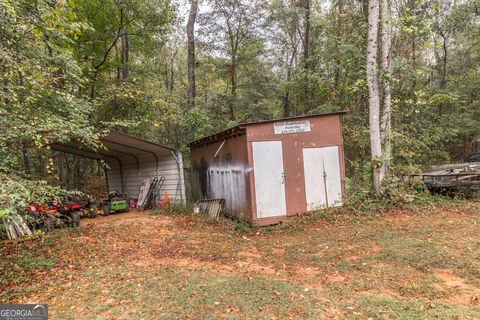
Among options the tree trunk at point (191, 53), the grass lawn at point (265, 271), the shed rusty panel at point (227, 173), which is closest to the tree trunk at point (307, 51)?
the tree trunk at point (191, 53)

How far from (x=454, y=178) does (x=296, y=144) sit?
4.37 metres

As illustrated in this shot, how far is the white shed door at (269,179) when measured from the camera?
749cm

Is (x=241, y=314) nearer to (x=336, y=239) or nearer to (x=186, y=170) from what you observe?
(x=336, y=239)

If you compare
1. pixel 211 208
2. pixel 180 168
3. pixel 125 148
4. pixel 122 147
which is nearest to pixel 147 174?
pixel 125 148

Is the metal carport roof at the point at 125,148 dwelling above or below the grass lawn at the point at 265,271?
above

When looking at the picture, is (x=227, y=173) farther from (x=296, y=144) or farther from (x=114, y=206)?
(x=114, y=206)

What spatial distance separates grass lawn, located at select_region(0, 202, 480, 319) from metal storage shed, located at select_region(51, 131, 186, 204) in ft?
10.8

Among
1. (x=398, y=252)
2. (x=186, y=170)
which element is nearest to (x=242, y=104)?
(x=186, y=170)

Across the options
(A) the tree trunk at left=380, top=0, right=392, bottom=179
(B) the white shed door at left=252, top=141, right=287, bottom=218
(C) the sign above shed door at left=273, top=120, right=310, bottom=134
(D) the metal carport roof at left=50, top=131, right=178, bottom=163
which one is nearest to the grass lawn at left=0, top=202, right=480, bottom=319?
(B) the white shed door at left=252, top=141, right=287, bottom=218

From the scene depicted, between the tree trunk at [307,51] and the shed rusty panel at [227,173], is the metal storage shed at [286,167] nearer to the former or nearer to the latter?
the shed rusty panel at [227,173]

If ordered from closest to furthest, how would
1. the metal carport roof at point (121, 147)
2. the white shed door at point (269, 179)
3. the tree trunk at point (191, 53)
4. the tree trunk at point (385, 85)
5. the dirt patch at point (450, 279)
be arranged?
the dirt patch at point (450, 279)
the white shed door at point (269, 179)
the tree trunk at point (385, 85)
the metal carport roof at point (121, 147)
the tree trunk at point (191, 53)

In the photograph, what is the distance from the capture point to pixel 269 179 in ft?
24.8

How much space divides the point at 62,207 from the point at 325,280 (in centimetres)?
751

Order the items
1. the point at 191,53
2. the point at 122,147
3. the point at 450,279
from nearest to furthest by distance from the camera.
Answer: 1. the point at 450,279
2. the point at 122,147
3. the point at 191,53
